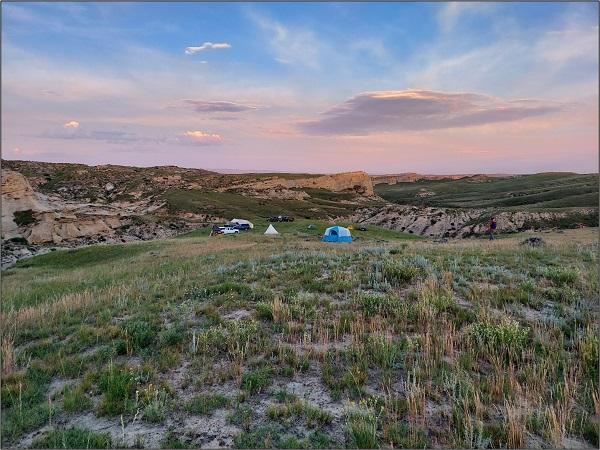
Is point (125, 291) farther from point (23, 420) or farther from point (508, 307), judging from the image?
point (508, 307)

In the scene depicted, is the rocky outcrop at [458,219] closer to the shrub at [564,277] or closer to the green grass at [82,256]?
the green grass at [82,256]

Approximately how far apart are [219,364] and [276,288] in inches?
176

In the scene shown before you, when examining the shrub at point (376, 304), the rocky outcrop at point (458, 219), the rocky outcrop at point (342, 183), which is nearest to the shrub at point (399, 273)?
the shrub at point (376, 304)

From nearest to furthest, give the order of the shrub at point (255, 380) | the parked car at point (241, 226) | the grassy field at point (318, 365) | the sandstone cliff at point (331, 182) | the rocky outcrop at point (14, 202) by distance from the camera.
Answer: the grassy field at point (318, 365), the shrub at point (255, 380), the rocky outcrop at point (14, 202), the parked car at point (241, 226), the sandstone cliff at point (331, 182)

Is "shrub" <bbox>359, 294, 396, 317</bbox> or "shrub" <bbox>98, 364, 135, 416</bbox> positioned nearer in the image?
"shrub" <bbox>98, 364, 135, 416</bbox>

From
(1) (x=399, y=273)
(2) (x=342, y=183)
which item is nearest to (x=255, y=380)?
(1) (x=399, y=273)

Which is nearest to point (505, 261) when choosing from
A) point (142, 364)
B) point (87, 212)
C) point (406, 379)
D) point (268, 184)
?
point (406, 379)

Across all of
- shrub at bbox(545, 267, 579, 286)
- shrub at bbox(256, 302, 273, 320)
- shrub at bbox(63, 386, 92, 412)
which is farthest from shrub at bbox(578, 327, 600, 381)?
shrub at bbox(63, 386, 92, 412)

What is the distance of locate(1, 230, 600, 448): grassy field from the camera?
17.0 feet

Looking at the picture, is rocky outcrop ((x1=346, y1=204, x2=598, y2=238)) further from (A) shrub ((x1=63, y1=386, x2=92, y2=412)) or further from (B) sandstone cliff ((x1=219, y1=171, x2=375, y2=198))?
(A) shrub ((x1=63, y1=386, x2=92, y2=412))

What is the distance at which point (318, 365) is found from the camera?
273 inches

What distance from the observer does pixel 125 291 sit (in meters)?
12.7

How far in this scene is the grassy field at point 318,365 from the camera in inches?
205

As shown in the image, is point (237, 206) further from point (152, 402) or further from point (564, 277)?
point (152, 402)
